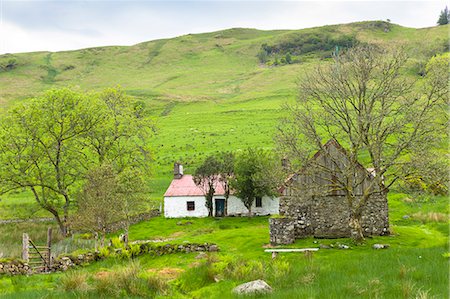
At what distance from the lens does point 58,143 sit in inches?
1881

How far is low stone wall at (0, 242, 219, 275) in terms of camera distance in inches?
918

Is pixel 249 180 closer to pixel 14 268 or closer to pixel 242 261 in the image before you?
pixel 14 268

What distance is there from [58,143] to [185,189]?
17005 mm

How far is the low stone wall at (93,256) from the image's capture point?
76.5ft

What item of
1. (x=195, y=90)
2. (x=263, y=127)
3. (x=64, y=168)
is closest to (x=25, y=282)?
(x=64, y=168)

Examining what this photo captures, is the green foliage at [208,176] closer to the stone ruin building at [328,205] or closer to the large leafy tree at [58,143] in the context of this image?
the large leafy tree at [58,143]

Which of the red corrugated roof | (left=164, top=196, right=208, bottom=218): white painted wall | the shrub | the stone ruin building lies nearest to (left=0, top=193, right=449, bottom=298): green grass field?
the shrub

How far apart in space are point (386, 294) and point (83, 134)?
42.9m

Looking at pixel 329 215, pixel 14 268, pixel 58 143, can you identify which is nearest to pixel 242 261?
pixel 14 268

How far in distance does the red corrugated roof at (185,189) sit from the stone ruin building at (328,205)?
23.4 m

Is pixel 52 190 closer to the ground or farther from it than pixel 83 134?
closer to the ground

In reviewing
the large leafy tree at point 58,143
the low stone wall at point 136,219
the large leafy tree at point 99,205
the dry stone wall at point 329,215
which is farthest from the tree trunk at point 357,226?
the large leafy tree at point 58,143

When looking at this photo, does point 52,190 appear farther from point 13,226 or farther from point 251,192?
point 251,192

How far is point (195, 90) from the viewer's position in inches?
7525
